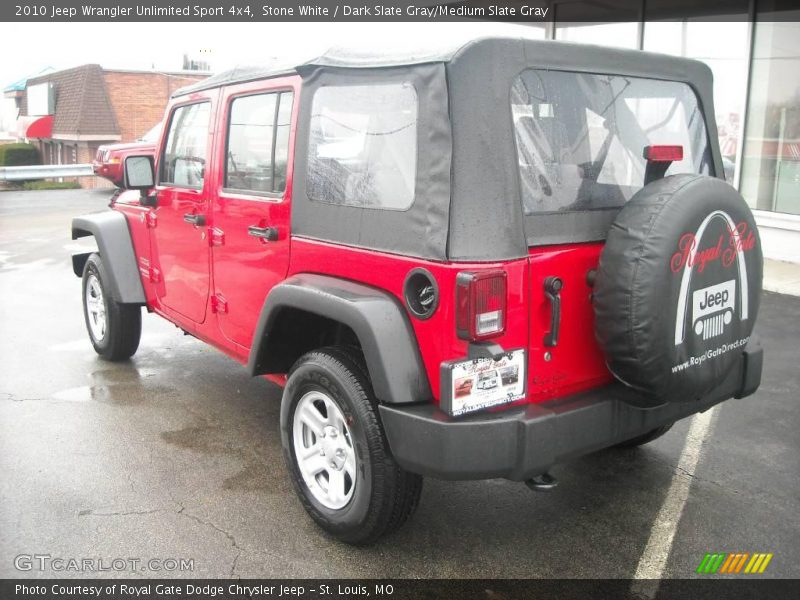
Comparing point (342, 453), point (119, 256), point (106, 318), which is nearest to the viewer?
point (342, 453)

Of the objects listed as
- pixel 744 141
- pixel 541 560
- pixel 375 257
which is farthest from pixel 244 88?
pixel 744 141

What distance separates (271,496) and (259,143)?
5.69 ft

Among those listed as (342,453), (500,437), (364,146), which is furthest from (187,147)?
(500,437)

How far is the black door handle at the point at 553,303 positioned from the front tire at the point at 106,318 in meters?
3.54

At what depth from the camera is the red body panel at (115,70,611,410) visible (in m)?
2.72

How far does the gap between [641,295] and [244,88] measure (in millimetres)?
2335

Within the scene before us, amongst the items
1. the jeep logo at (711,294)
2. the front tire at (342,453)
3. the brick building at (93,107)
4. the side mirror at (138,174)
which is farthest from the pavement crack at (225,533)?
the brick building at (93,107)

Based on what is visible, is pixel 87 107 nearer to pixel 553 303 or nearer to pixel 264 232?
pixel 264 232

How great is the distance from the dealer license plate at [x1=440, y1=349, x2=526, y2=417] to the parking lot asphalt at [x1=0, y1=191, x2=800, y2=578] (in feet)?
2.62

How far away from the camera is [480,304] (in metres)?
2.59

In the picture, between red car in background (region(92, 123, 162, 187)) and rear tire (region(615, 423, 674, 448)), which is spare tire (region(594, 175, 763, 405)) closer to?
rear tire (region(615, 423, 674, 448))

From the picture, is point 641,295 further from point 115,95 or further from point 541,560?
point 115,95

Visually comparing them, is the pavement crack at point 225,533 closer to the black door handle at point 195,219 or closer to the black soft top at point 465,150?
the black soft top at point 465,150

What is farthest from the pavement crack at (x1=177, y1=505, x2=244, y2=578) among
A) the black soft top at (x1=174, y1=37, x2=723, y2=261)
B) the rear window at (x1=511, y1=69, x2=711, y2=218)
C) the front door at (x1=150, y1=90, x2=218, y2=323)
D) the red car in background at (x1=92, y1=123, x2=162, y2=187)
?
the red car in background at (x1=92, y1=123, x2=162, y2=187)
